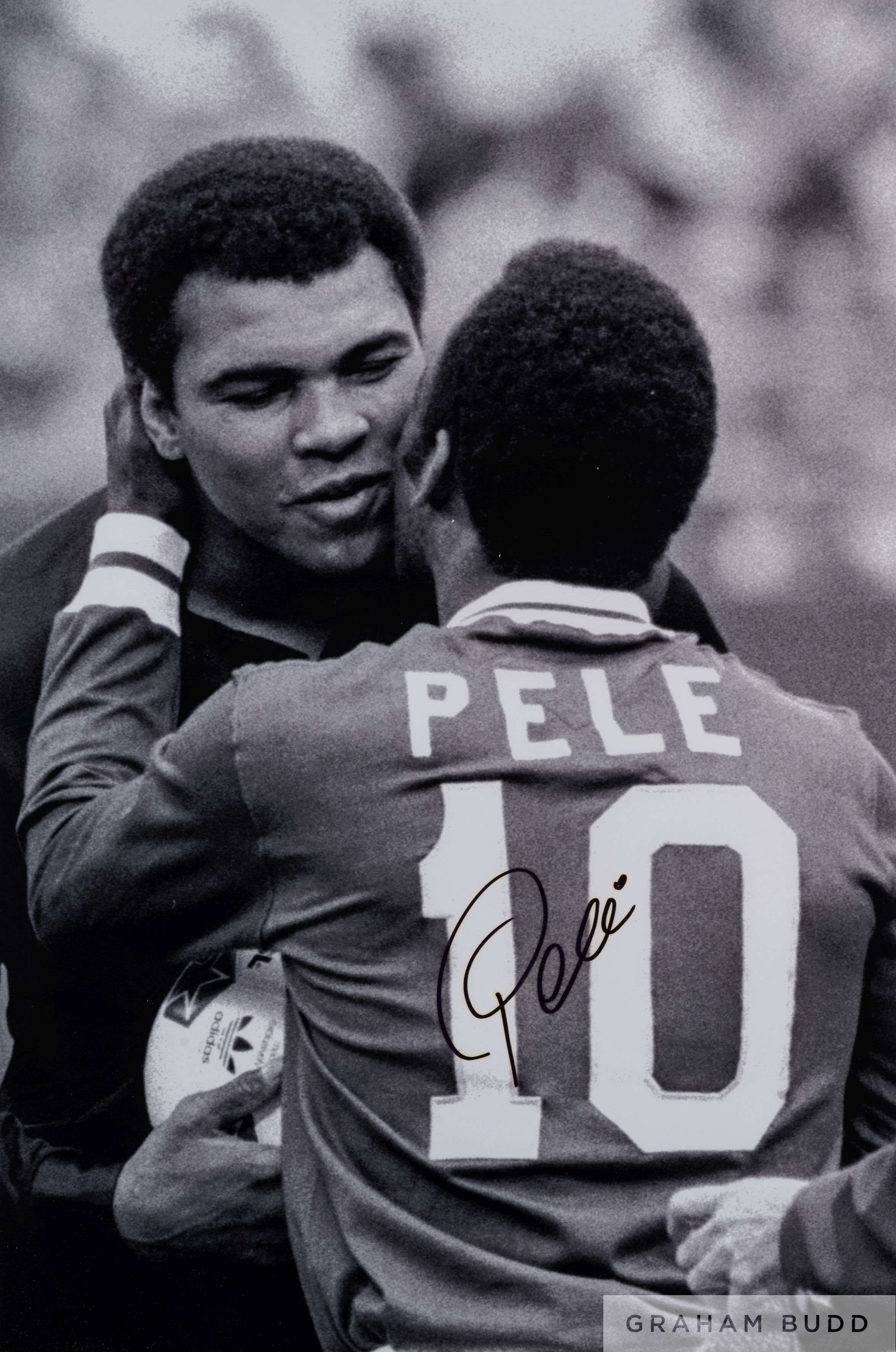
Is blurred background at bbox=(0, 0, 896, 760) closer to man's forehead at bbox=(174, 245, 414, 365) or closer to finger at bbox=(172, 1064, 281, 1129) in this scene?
man's forehead at bbox=(174, 245, 414, 365)

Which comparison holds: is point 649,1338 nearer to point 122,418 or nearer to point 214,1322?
point 214,1322

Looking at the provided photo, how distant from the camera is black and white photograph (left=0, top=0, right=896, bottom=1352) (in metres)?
1.88

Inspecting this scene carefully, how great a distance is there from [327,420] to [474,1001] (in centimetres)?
84

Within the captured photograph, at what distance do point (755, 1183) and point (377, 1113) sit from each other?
41 cm

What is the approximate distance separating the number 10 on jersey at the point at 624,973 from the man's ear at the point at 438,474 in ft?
1.25

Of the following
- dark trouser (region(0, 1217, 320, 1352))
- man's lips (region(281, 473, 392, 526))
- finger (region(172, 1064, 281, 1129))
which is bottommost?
dark trouser (region(0, 1217, 320, 1352))

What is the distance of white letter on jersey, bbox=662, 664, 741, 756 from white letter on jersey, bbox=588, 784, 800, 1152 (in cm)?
5

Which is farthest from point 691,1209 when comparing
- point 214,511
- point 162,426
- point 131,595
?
point 162,426

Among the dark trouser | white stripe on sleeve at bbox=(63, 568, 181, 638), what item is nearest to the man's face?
white stripe on sleeve at bbox=(63, 568, 181, 638)

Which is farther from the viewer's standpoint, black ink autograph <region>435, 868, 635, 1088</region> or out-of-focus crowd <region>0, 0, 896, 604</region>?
out-of-focus crowd <region>0, 0, 896, 604</region>

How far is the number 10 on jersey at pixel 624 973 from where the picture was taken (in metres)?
1.87

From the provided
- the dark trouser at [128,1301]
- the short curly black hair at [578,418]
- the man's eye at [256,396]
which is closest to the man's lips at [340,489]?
the man's eye at [256,396]

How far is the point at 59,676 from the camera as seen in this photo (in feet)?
7.23
